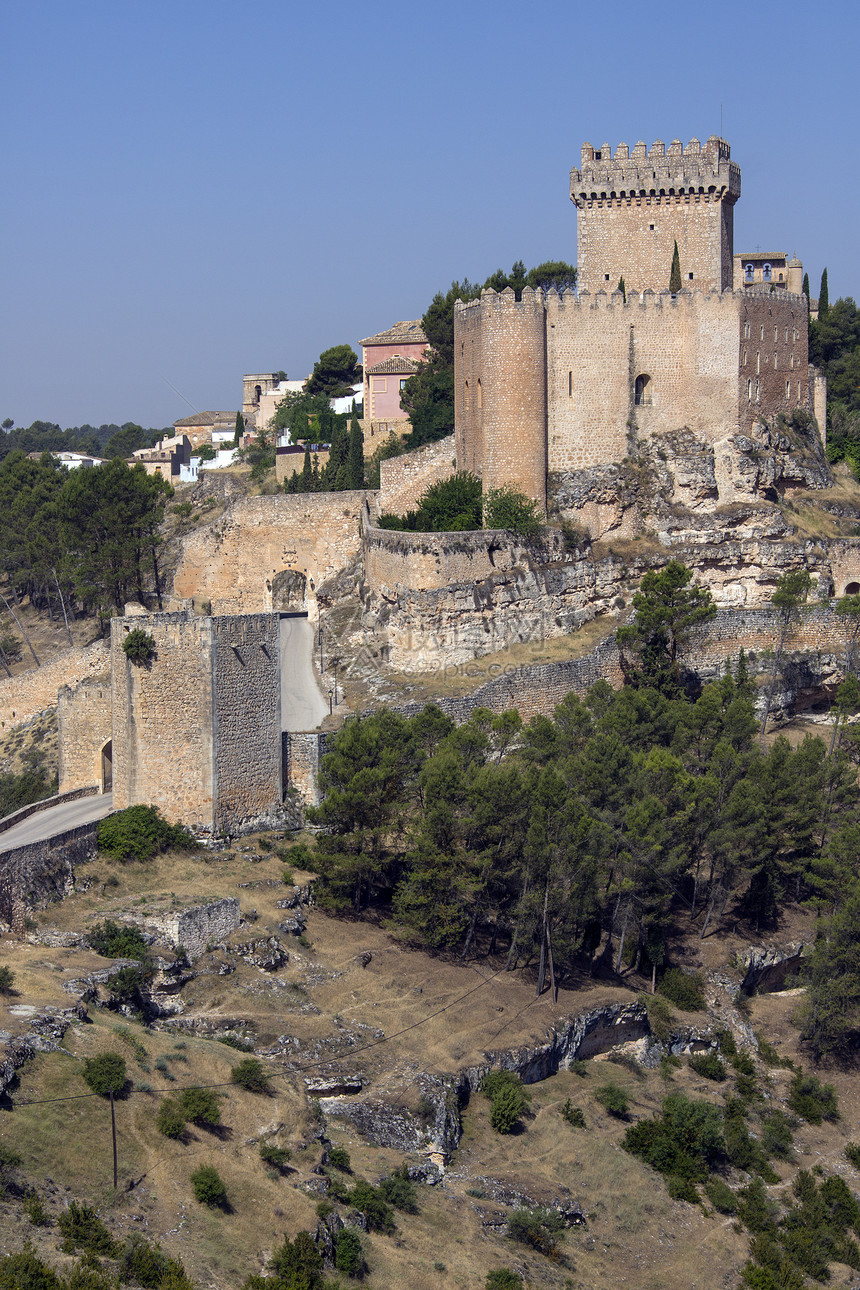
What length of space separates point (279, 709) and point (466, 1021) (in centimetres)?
707

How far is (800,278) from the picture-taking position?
5641 cm

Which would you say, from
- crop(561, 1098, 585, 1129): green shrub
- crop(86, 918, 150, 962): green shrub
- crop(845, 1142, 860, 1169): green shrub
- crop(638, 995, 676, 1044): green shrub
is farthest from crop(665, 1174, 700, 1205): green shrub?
crop(86, 918, 150, 962): green shrub

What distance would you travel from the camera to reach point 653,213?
1657 inches

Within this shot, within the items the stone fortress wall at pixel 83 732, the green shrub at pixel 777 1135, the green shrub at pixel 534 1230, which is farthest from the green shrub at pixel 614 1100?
the stone fortress wall at pixel 83 732

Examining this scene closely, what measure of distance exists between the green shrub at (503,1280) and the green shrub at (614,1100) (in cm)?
586

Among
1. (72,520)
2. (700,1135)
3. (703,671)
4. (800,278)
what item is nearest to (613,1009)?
(700,1135)

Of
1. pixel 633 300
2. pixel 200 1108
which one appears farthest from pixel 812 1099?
pixel 633 300

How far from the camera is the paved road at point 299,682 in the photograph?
32969 mm

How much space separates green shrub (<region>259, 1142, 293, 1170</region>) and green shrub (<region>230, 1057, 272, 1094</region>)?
1039 millimetres

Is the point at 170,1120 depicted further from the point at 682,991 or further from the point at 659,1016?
the point at 682,991

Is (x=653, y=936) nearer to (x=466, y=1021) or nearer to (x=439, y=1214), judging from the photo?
(x=466, y=1021)

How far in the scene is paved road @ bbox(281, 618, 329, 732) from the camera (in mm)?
32969

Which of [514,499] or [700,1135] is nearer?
[700,1135]

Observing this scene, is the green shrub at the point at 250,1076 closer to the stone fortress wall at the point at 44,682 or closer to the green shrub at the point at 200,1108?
the green shrub at the point at 200,1108
